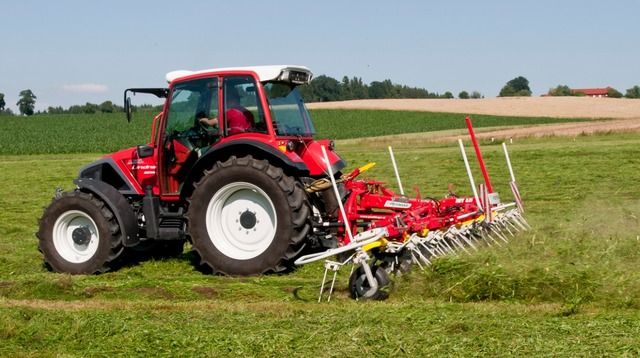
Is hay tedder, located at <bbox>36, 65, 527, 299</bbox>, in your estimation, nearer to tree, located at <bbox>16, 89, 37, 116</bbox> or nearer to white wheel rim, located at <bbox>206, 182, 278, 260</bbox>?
white wheel rim, located at <bbox>206, 182, 278, 260</bbox>

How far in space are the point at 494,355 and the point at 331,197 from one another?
3685 millimetres

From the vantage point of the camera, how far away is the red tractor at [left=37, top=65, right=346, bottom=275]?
782 cm

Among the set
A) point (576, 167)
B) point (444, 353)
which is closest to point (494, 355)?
point (444, 353)

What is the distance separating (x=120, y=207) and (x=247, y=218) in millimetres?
1473

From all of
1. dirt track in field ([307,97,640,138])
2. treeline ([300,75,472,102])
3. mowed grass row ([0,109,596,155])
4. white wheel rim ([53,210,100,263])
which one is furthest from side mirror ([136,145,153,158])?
treeline ([300,75,472,102])

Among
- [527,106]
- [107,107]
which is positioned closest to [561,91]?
[527,106]

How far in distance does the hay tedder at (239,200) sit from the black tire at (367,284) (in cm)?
27

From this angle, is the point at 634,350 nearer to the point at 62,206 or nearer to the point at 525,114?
the point at 62,206

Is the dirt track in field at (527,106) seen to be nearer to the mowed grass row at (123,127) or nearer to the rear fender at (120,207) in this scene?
the mowed grass row at (123,127)

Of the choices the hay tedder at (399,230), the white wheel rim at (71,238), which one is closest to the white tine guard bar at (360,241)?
the hay tedder at (399,230)

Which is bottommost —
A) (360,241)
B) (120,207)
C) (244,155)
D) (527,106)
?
(527,106)

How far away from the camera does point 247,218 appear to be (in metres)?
8.03

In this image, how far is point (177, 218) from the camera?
862 centimetres

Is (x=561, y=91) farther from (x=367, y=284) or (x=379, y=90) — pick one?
(x=367, y=284)
